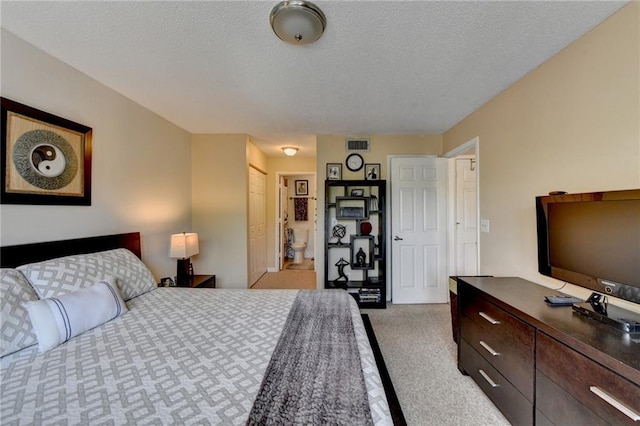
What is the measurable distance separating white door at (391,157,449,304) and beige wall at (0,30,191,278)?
9.91 feet

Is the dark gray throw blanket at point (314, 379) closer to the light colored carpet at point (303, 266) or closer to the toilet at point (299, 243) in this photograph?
the light colored carpet at point (303, 266)

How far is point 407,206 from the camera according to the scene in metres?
3.81

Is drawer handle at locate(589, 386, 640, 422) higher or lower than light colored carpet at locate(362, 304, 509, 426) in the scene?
higher

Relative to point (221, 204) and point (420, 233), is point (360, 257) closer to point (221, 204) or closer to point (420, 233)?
point (420, 233)

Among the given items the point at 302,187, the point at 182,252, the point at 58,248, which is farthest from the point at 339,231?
the point at 302,187

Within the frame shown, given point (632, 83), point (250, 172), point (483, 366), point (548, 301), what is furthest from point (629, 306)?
point (250, 172)

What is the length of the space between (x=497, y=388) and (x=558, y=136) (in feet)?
5.73

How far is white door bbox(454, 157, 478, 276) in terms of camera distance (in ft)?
12.3

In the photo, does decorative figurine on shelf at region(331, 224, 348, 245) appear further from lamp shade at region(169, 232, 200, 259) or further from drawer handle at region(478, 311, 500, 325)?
drawer handle at region(478, 311, 500, 325)

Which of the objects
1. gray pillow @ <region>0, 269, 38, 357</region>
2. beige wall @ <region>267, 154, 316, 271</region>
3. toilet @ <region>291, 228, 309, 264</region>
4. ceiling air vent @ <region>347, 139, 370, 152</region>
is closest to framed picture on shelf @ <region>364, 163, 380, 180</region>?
ceiling air vent @ <region>347, 139, 370, 152</region>

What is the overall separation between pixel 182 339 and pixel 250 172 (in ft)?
10.4

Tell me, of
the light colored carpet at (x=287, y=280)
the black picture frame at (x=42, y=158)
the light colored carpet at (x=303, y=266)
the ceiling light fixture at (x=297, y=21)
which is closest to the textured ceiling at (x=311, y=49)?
the ceiling light fixture at (x=297, y=21)

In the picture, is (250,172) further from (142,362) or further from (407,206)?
(142,362)

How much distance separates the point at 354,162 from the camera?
393 cm
